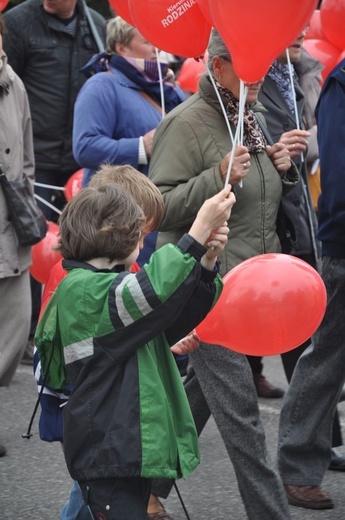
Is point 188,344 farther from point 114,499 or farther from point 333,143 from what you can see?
point 333,143

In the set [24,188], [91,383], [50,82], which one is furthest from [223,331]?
[50,82]

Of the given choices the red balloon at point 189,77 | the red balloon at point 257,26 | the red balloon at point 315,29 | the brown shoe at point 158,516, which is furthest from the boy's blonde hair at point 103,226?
the red balloon at point 315,29

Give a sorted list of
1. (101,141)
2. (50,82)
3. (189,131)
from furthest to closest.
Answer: (50,82), (101,141), (189,131)

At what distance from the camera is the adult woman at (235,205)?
4.02 metres

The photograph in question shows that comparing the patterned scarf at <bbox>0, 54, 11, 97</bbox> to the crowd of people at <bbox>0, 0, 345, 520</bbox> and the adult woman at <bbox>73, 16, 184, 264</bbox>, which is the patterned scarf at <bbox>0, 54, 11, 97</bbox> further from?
the adult woman at <bbox>73, 16, 184, 264</bbox>

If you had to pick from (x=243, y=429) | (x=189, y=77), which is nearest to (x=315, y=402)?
(x=243, y=429)

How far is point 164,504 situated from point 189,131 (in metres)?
1.56

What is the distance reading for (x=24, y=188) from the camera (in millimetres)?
5414

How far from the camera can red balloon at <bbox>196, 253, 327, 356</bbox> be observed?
12.0 feet

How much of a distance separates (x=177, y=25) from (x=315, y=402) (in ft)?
5.29

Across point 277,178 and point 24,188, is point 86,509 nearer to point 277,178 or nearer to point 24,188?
point 277,178

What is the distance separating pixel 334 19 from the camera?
563 centimetres

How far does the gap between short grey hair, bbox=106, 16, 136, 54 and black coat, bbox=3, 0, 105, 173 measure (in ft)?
3.53

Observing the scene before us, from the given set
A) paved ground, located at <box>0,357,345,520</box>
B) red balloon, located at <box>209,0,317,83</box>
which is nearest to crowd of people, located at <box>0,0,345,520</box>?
paved ground, located at <box>0,357,345,520</box>
